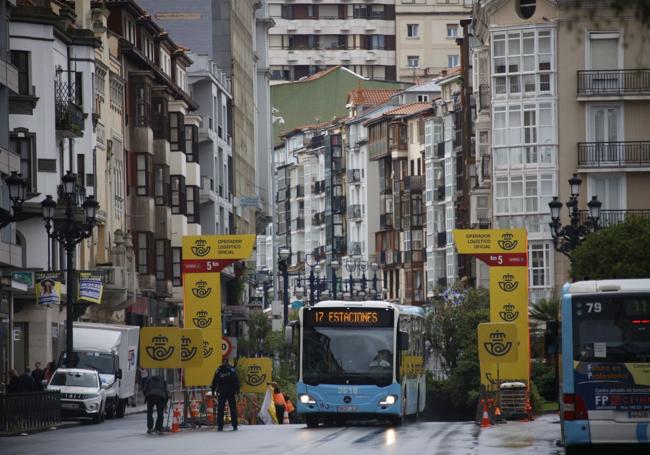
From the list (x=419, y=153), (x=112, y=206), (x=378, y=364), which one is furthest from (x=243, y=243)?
(x=419, y=153)

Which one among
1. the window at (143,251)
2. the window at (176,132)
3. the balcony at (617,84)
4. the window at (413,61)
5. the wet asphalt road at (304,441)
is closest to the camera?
the wet asphalt road at (304,441)

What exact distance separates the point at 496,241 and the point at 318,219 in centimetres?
14737

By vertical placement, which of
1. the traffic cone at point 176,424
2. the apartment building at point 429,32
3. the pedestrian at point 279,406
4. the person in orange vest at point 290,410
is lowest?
the person in orange vest at point 290,410

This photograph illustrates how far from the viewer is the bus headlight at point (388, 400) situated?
41500mm

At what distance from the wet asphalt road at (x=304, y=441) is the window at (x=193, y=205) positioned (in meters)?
50.3

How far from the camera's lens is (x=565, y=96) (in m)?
82.8

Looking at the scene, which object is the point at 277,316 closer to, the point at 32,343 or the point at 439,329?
the point at 439,329

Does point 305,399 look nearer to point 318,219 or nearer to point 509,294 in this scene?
point 509,294

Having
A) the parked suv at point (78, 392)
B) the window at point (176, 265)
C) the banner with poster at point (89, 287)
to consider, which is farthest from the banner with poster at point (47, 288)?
the window at point (176, 265)

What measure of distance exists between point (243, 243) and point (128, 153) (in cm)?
3463

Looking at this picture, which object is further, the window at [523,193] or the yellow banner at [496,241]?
the window at [523,193]

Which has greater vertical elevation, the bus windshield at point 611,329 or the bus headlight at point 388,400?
the bus windshield at point 611,329

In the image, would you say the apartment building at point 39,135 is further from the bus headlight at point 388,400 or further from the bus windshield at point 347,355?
the bus headlight at point 388,400

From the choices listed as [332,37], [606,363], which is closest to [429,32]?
[332,37]
